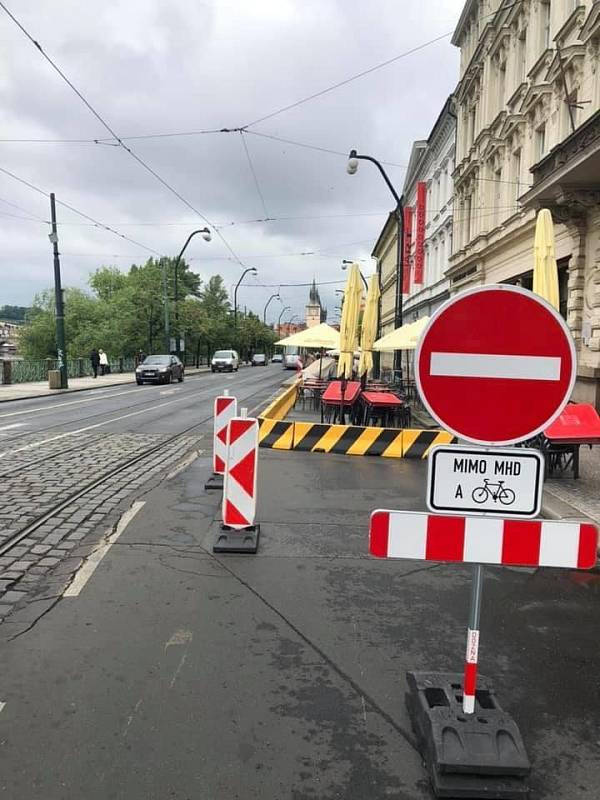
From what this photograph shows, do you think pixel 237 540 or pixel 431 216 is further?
pixel 431 216

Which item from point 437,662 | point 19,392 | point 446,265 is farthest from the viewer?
point 446,265

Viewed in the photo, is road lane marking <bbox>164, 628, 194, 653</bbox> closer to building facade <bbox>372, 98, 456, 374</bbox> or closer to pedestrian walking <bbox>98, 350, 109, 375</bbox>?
building facade <bbox>372, 98, 456, 374</bbox>

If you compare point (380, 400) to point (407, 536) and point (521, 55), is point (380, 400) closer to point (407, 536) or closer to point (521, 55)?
point (407, 536)

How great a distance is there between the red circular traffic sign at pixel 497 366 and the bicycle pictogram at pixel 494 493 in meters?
0.18

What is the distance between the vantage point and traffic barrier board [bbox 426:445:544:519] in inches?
101

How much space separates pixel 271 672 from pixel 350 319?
1188 cm

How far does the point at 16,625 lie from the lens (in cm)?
393

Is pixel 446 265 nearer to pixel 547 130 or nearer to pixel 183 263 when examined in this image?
pixel 547 130

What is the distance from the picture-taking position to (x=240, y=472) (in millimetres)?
5758

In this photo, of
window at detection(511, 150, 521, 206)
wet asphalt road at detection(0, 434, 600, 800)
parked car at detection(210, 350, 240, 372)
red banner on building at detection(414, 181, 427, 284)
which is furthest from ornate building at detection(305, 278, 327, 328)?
wet asphalt road at detection(0, 434, 600, 800)

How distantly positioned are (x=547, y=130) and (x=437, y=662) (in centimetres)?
1786

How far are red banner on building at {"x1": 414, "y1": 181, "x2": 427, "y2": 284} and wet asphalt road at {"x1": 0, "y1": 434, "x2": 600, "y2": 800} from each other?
1332 inches

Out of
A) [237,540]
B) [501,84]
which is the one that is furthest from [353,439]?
[501,84]

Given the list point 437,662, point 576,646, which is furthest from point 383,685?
point 576,646
